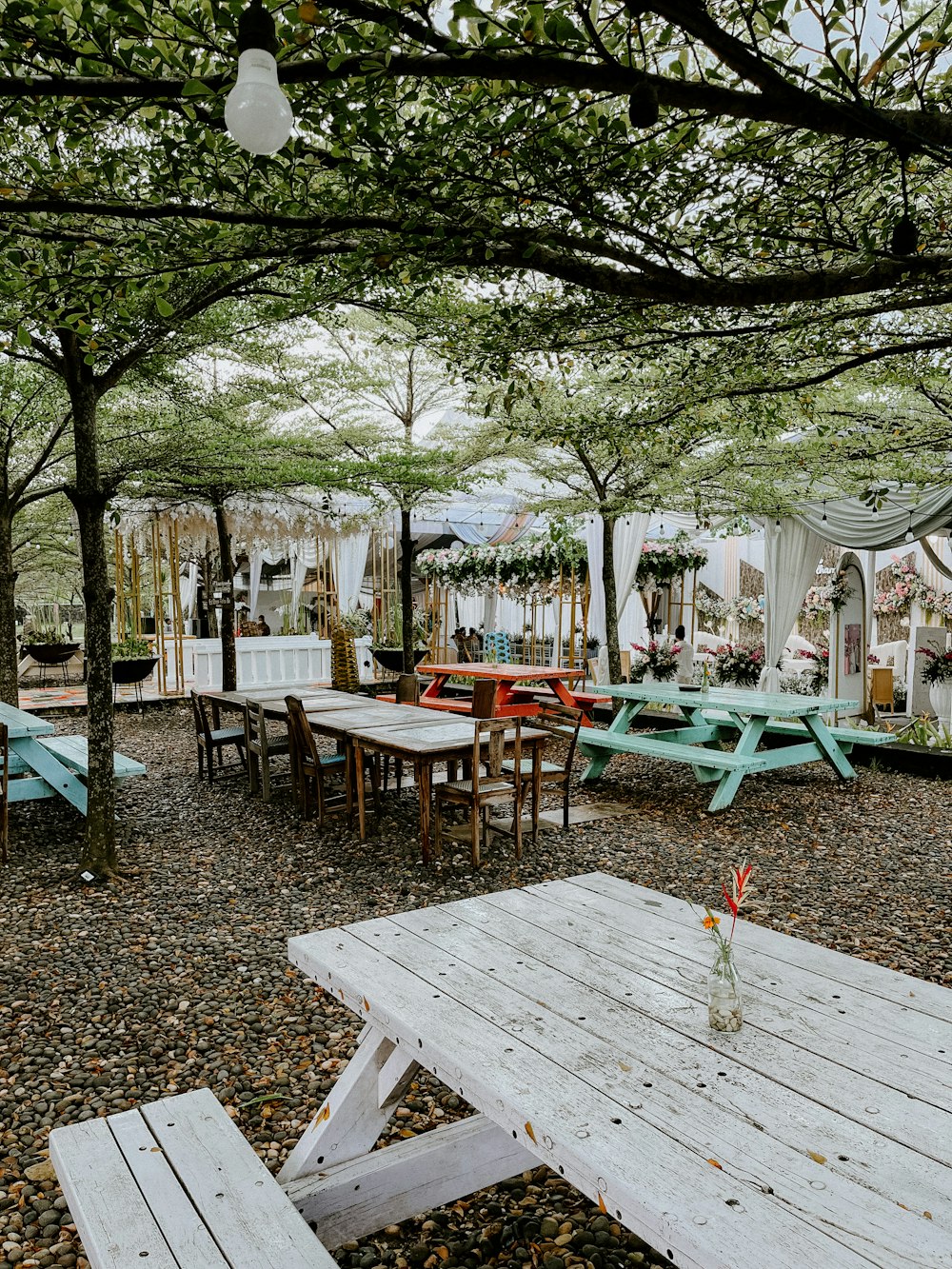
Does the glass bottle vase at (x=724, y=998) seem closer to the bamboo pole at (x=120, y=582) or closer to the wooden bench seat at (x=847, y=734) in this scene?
the wooden bench seat at (x=847, y=734)

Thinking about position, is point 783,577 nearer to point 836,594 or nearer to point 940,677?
point 836,594

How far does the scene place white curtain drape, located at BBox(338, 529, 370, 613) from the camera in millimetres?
14977

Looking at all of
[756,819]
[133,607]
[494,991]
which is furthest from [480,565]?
[494,991]

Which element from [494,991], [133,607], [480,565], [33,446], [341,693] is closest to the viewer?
[494,991]

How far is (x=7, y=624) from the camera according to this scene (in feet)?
32.3

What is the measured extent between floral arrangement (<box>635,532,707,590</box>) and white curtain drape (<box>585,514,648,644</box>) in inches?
40.5

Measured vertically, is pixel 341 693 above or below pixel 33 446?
below

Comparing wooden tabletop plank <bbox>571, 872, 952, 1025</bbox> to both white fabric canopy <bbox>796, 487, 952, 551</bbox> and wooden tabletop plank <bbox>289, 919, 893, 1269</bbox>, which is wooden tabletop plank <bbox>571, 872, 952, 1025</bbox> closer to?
wooden tabletop plank <bbox>289, 919, 893, 1269</bbox>

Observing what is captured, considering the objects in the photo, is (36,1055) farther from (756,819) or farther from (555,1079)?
(756,819)

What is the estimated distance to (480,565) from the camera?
15016mm

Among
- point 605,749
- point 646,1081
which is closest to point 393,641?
point 605,749

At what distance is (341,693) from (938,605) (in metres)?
8.00

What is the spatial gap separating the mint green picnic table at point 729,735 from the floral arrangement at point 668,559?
171 inches

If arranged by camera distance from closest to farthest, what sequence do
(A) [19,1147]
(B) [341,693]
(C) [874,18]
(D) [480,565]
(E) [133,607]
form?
1. (C) [874,18]
2. (A) [19,1147]
3. (B) [341,693]
4. (E) [133,607]
5. (D) [480,565]
